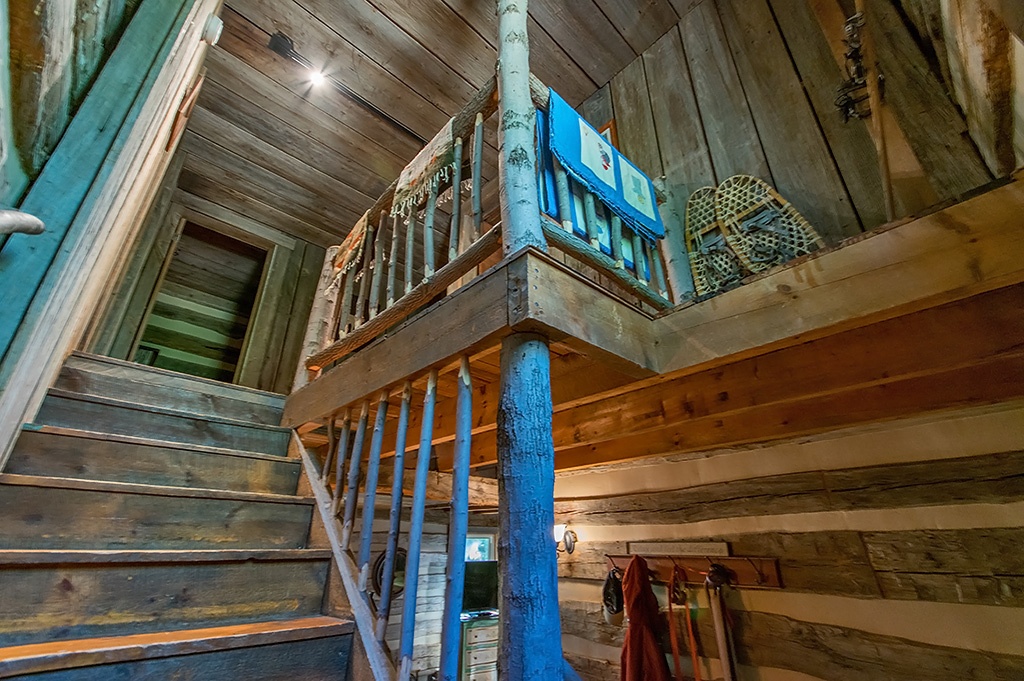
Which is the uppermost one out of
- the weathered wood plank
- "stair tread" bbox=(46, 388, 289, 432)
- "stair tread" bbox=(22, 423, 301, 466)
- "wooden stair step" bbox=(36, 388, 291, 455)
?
the weathered wood plank

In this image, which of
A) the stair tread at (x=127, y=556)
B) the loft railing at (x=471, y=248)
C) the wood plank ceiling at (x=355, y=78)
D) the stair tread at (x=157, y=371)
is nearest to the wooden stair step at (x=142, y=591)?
the stair tread at (x=127, y=556)

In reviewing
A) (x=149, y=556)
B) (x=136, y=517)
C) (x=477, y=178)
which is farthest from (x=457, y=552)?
(x=477, y=178)

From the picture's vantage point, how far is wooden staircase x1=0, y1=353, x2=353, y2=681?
3.56ft

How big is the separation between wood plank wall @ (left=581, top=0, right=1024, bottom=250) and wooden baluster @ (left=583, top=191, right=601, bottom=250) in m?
0.80

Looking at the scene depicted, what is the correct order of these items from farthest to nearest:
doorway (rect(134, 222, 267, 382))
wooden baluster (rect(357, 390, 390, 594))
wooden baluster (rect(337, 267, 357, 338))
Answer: doorway (rect(134, 222, 267, 382)), wooden baluster (rect(337, 267, 357, 338)), wooden baluster (rect(357, 390, 390, 594))

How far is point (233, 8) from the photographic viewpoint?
2.82 metres

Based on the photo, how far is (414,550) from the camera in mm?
1255

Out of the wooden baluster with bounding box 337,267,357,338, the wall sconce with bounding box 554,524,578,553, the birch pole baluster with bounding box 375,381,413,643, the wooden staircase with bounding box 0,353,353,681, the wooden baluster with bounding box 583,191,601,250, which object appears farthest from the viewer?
the wall sconce with bounding box 554,524,578,553

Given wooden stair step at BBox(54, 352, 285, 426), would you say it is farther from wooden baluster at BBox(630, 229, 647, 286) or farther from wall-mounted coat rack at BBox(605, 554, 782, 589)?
wall-mounted coat rack at BBox(605, 554, 782, 589)

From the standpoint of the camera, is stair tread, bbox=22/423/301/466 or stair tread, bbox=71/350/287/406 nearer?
stair tread, bbox=22/423/301/466

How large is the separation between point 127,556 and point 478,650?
121 inches

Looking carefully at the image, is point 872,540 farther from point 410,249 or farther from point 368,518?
point 410,249

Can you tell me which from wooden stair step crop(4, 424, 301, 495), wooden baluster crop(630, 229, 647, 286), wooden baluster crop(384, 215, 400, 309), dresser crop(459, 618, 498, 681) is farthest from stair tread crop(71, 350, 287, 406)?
dresser crop(459, 618, 498, 681)

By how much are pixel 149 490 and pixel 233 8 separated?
2.94 meters
